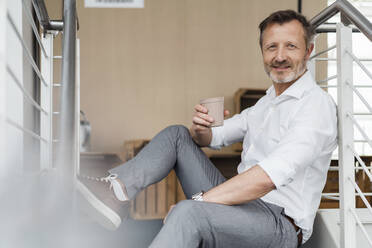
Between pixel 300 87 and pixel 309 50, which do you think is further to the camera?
pixel 309 50

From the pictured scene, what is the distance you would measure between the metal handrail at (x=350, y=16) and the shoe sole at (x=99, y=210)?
1009 mm

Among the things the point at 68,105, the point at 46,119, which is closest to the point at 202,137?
the point at 46,119

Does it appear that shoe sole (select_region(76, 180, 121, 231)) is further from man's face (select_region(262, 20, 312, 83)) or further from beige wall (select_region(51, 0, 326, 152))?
beige wall (select_region(51, 0, 326, 152))

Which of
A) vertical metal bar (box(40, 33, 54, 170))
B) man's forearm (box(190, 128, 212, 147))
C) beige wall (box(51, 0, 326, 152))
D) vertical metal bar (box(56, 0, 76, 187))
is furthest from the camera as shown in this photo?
beige wall (box(51, 0, 326, 152))

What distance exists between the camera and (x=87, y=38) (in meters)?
4.83

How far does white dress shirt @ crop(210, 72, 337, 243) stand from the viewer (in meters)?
1.31

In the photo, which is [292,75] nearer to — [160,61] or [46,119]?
[46,119]

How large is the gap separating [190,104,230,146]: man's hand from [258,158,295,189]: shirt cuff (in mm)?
225

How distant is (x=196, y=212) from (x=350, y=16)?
87cm

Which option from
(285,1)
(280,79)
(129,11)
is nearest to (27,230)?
(280,79)

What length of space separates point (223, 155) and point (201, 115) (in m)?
3.05

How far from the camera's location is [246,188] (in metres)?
1.28

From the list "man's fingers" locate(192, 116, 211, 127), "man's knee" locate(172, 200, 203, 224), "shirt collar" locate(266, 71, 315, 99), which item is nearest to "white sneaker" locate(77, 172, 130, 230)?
"man's knee" locate(172, 200, 203, 224)

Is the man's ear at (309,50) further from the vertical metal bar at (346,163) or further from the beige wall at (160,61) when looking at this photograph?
the beige wall at (160,61)
